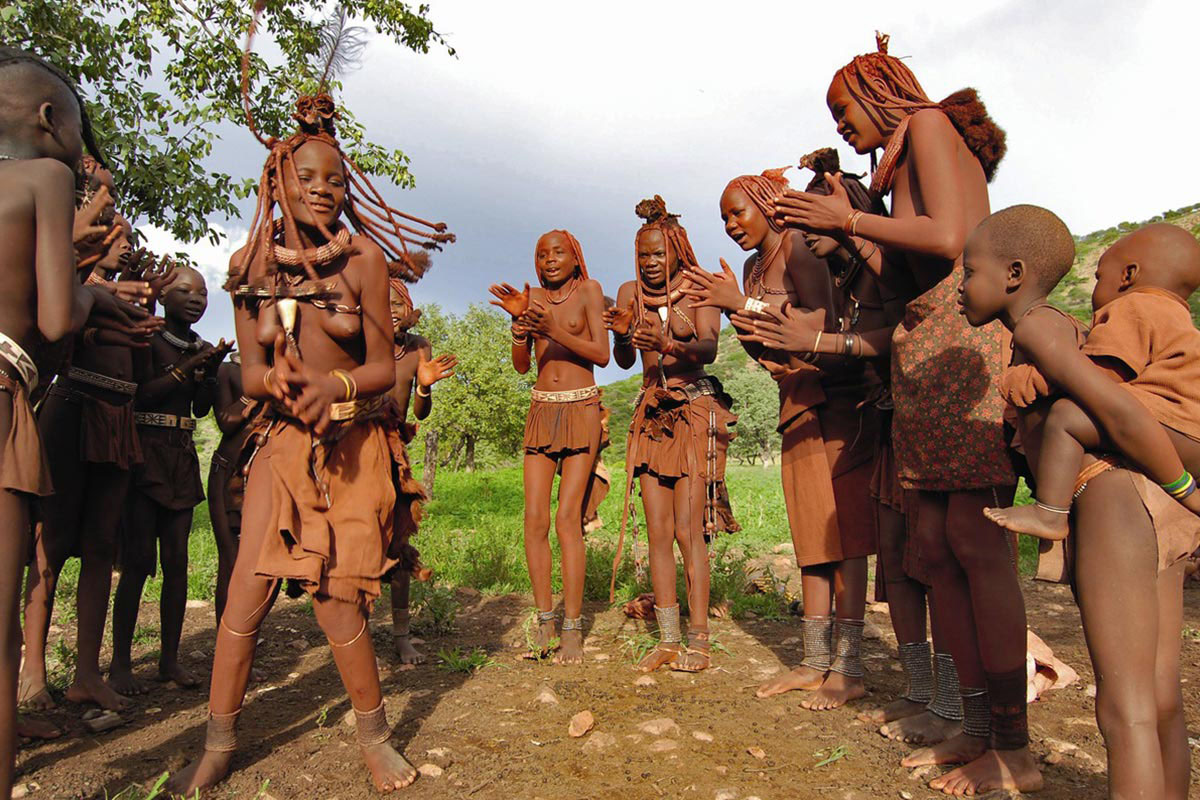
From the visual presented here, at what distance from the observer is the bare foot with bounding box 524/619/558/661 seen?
4.39 m

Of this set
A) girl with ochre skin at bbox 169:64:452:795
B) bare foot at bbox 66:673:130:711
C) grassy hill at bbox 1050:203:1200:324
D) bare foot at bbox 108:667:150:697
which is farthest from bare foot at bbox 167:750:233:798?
grassy hill at bbox 1050:203:1200:324

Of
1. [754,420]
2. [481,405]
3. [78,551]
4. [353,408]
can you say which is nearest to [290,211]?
[353,408]

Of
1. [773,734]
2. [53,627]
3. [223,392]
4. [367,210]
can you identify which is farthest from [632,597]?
[53,627]

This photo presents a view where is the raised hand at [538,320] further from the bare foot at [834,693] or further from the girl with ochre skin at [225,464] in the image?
the bare foot at [834,693]

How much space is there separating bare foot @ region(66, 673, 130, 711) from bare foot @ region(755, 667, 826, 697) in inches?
117

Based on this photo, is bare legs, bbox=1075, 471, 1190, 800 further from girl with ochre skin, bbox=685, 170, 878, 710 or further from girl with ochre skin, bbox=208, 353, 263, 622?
girl with ochre skin, bbox=208, 353, 263, 622

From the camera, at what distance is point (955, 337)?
2725 mm

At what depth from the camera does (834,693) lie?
11.6ft

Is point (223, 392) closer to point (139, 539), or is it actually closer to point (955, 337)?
point (139, 539)

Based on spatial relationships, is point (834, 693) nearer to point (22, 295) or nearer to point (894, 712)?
point (894, 712)

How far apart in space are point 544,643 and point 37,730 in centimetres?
240

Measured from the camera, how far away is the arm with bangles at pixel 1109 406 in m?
1.86

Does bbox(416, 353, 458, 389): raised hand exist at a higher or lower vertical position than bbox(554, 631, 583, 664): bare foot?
higher

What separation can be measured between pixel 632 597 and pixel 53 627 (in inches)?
157
